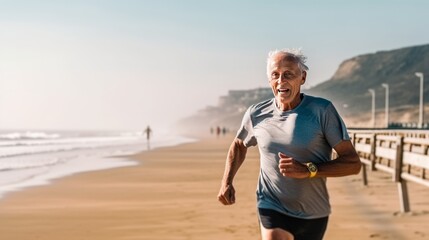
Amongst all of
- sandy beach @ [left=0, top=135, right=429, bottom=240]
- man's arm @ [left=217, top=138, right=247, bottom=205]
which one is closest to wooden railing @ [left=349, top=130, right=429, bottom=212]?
sandy beach @ [left=0, top=135, right=429, bottom=240]

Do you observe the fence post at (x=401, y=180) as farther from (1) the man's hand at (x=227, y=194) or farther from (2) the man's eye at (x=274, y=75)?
(2) the man's eye at (x=274, y=75)

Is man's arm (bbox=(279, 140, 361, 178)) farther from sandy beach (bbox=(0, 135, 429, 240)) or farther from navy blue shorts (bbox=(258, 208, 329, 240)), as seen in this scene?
sandy beach (bbox=(0, 135, 429, 240))

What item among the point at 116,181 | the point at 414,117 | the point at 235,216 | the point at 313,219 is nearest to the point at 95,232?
the point at 235,216

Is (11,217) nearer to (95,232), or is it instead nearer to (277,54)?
(95,232)

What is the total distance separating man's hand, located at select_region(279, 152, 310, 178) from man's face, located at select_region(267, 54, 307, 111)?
0.36 metres

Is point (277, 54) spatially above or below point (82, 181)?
above

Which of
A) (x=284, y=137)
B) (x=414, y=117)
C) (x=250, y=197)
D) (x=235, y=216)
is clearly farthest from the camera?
(x=414, y=117)

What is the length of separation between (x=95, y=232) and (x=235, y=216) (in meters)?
2.34

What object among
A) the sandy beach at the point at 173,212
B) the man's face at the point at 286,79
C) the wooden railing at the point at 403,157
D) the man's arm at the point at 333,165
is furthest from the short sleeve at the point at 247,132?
the wooden railing at the point at 403,157

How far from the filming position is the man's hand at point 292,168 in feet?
11.7

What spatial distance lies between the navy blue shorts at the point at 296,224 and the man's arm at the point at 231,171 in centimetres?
26

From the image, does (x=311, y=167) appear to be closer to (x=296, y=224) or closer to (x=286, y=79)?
(x=296, y=224)

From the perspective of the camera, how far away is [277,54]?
12.6ft

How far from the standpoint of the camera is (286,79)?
3.77m
